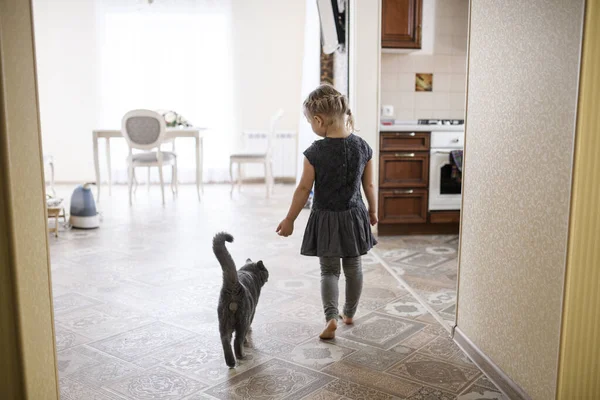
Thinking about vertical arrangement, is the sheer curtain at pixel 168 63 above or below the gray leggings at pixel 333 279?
above

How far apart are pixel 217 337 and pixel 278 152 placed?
548 cm

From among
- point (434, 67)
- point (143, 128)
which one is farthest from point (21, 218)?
point (143, 128)

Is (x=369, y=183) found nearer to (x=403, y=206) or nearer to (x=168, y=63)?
(x=403, y=206)

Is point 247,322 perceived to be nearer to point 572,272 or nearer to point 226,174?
point 572,272

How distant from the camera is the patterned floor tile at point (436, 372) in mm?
1787

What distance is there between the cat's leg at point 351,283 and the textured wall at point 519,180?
0.41 m

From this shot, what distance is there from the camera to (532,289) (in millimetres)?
1558

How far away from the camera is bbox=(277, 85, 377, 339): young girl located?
6.84 ft

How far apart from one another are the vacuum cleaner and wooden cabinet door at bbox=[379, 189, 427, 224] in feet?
7.66

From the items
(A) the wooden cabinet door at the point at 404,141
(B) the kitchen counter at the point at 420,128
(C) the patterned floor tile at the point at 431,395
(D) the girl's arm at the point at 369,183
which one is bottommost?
(C) the patterned floor tile at the point at 431,395

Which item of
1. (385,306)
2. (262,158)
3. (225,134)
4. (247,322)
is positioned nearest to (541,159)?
(247,322)

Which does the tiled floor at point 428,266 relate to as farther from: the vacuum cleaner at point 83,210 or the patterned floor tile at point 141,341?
the vacuum cleaner at point 83,210

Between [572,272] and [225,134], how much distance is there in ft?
21.2

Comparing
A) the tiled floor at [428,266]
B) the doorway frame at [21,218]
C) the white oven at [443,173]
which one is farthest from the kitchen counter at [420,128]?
the doorway frame at [21,218]
